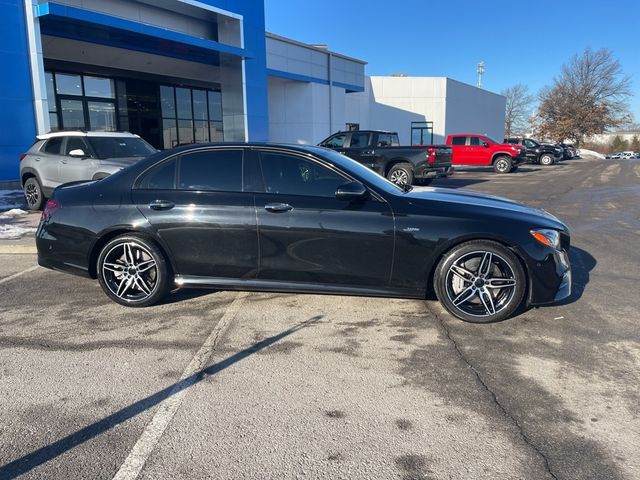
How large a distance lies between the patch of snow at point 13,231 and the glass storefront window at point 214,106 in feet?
64.5

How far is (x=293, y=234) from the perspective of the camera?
4520 mm

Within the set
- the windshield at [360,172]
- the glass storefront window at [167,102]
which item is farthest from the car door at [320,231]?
the glass storefront window at [167,102]

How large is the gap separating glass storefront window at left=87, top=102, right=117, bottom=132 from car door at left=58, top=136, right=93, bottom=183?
1185cm

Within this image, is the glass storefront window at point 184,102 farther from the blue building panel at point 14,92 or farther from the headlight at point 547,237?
A: the headlight at point 547,237

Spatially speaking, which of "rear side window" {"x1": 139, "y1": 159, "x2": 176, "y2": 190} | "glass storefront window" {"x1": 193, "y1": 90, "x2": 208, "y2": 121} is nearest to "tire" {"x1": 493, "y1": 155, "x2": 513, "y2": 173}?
"glass storefront window" {"x1": 193, "y1": 90, "x2": 208, "y2": 121}

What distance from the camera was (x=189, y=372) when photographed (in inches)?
138

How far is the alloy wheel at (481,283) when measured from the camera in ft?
14.3

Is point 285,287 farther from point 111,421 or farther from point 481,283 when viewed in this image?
point 111,421

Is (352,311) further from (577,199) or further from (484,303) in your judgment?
(577,199)

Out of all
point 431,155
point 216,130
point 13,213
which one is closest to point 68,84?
point 216,130

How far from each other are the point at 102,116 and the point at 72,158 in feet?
43.9

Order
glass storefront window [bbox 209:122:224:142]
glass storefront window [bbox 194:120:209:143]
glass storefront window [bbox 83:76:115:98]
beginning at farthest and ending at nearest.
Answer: glass storefront window [bbox 209:122:224:142] → glass storefront window [bbox 194:120:209:143] → glass storefront window [bbox 83:76:115:98]

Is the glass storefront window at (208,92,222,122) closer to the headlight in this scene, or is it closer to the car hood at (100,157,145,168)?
the car hood at (100,157,145,168)

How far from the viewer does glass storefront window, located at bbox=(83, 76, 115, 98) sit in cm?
2111
